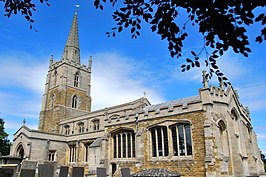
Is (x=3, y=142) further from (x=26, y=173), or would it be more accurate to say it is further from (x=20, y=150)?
(x=26, y=173)

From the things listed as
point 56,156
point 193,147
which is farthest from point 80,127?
point 193,147

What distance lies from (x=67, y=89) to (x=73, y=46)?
943 centimetres

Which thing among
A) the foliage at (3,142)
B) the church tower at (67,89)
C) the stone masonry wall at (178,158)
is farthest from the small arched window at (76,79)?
the stone masonry wall at (178,158)

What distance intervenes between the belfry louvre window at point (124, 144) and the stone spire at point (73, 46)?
25.0 m

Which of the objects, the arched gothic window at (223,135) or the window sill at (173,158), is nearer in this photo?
the window sill at (173,158)

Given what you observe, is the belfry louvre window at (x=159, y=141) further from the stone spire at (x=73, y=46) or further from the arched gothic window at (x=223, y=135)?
the stone spire at (x=73, y=46)

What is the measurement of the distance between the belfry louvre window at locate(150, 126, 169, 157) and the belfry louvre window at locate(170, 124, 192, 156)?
28.2 inches

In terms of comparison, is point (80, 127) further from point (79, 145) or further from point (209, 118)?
point (209, 118)

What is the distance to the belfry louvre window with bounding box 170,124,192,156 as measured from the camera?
15836 mm

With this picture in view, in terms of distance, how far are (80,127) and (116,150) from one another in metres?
15.0

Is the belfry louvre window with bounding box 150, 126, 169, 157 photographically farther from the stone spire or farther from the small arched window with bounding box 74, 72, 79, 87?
the stone spire

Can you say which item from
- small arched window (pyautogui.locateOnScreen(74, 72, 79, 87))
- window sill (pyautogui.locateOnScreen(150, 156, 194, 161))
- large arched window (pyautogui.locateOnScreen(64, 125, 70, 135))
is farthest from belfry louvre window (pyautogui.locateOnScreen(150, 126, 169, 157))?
small arched window (pyautogui.locateOnScreen(74, 72, 79, 87))

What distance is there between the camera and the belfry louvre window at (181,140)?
1584 cm

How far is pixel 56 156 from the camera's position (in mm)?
25719
